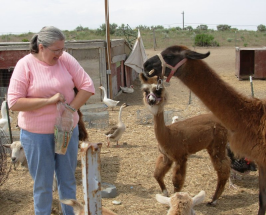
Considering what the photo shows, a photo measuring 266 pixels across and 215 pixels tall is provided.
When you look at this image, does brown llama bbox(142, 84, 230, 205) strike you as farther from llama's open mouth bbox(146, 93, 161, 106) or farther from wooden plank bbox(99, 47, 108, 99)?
wooden plank bbox(99, 47, 108, 99)

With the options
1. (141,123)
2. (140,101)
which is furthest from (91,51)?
A: (141,123)

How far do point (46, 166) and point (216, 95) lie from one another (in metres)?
2.03

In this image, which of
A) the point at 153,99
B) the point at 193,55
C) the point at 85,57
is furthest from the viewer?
the point at 85,57

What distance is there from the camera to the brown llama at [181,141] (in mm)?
5133

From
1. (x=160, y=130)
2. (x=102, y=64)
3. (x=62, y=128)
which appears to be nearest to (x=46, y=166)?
(x=62, y=128)

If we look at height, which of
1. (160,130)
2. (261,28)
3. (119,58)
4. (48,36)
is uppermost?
(261,28)

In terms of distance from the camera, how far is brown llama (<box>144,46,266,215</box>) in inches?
158

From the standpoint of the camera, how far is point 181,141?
5.23 meters

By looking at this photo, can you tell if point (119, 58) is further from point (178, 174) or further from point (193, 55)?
point (193, 55)

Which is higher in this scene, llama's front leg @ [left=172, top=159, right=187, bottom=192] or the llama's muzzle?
the llama's muzzle

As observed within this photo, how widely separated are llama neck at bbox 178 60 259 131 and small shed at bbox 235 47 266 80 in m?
14.3

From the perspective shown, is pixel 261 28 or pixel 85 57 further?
pixel 261 28

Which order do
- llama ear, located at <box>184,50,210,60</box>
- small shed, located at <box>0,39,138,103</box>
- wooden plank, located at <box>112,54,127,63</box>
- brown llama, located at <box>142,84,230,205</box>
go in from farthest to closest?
wooden plank, located at <box>112,54,127,63</box>, small shed, located at <box>0,39,138,103</box>, brown llama, located at <box>142,84,230,205</box>, llama ear, located at <box>184,50,210,60</box>

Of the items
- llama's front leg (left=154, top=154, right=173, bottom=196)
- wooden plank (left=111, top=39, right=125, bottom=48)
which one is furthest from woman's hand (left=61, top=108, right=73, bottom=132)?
wooden plank (left=111, top=39, right=125, bottom=48)
